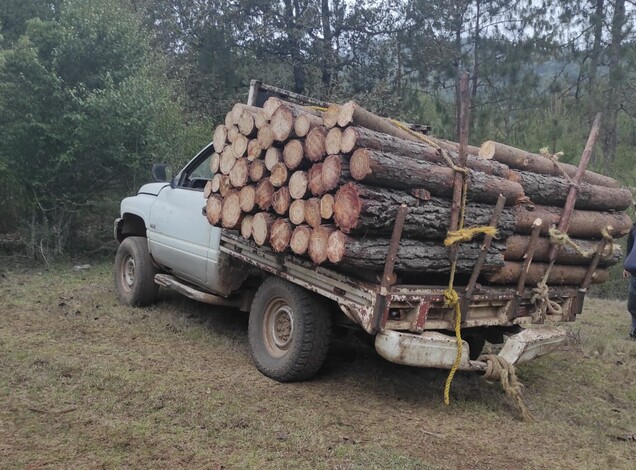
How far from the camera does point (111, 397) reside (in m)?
4.14

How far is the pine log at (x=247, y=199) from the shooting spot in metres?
4.80

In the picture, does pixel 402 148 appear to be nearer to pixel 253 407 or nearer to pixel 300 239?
pixel 300 239

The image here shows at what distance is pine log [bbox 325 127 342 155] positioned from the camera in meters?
4.08

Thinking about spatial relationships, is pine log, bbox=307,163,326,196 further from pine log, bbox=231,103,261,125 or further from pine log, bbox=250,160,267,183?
pine log, bbox=231,103,261,125

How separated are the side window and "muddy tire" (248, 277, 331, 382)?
5.97ft

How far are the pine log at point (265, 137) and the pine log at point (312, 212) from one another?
678mm

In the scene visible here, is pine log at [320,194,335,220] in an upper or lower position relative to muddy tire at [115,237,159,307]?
upper

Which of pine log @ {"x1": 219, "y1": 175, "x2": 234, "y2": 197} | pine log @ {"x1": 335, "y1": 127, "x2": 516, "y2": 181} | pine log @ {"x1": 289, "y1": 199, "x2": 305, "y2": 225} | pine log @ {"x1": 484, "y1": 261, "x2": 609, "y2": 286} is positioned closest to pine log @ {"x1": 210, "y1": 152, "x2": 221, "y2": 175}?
pine log @ {"x1": 219, "y1": 175, "x2": 234, "y2": 197}

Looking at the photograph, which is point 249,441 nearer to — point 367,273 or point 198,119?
point 367,273

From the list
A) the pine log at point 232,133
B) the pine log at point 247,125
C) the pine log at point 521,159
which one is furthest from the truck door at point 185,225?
the pine log at point 521,159

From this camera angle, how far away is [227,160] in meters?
5.16

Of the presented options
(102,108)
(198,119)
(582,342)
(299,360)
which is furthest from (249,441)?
(198,119)

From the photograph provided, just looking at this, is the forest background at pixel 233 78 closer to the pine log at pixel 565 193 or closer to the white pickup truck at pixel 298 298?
the white pickup truck at pixel 298 298

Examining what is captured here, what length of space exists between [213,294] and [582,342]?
13.8 feet
